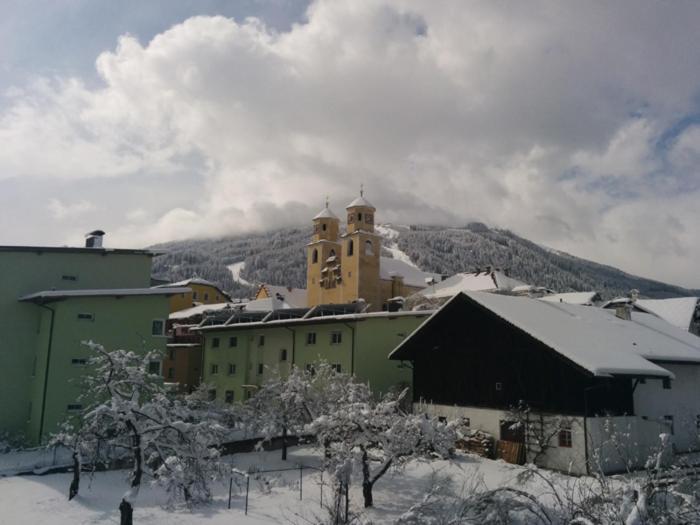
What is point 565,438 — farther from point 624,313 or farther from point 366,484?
point 624,313

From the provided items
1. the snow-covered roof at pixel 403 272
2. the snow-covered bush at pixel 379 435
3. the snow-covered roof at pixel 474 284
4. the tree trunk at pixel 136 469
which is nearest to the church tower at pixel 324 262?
the snow-covered roof at pixel 403 272

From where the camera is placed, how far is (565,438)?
23.9 meters

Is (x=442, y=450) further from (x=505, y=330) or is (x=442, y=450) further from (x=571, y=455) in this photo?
(x=505, y=330)

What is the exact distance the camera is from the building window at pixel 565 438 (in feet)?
77.8

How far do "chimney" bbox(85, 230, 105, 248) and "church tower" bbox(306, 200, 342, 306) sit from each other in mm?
56246

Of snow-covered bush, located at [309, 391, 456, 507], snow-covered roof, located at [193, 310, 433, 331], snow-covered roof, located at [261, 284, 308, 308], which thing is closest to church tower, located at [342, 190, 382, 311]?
snow-covered roof, located at [261, 284, 308, 308]

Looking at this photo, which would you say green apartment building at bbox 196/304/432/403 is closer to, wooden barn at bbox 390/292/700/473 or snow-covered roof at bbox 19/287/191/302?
wooden barn at bbox 390/292/700/473

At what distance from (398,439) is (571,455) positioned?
906 centimetres

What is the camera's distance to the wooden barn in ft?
77.6

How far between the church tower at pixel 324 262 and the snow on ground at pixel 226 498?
68969 millimetres

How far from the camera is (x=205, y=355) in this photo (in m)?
48.3

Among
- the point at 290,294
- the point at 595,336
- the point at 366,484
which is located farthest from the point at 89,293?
the point at 290,294

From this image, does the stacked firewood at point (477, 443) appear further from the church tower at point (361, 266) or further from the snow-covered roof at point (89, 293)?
the church tower at point (361, 266)

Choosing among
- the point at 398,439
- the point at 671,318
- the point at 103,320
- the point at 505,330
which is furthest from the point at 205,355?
the point at 671,318
